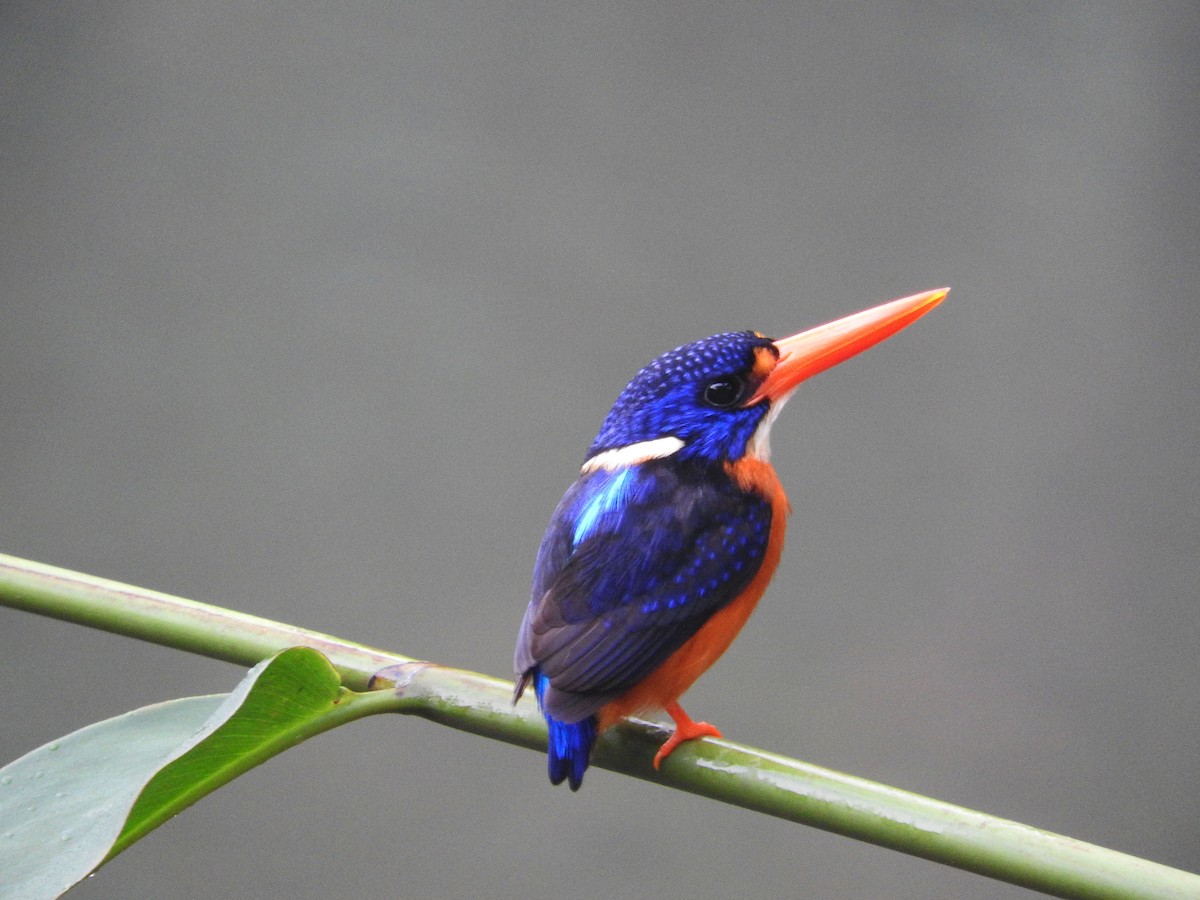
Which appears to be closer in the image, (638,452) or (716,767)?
(716,767)

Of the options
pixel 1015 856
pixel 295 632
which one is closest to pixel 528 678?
pixel 295 632

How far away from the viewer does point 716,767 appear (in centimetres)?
56

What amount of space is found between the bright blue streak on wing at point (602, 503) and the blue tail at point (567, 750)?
14cm

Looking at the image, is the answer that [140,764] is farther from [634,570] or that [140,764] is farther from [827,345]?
[827,345]

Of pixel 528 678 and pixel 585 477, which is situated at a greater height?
pixel 585 477

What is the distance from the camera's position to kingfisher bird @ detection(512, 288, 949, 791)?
0.70 meters

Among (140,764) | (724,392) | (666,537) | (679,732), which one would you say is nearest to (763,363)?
(724,392)

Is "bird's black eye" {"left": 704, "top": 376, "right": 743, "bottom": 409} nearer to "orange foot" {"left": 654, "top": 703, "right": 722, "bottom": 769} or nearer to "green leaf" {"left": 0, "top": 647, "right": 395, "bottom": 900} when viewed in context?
"orange foot" {"left": 654, "top": 703, "right": 722, "bottom": 769}

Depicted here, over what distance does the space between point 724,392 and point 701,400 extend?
0.02m

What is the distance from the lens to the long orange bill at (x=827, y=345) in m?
0.77

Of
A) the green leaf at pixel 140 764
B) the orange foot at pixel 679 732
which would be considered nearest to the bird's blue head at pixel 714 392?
the orange foot at pixel 679 732

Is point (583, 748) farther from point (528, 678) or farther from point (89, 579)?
point (89, 579)

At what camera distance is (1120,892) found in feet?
1.46

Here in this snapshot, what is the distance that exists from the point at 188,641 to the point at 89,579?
7 cm
